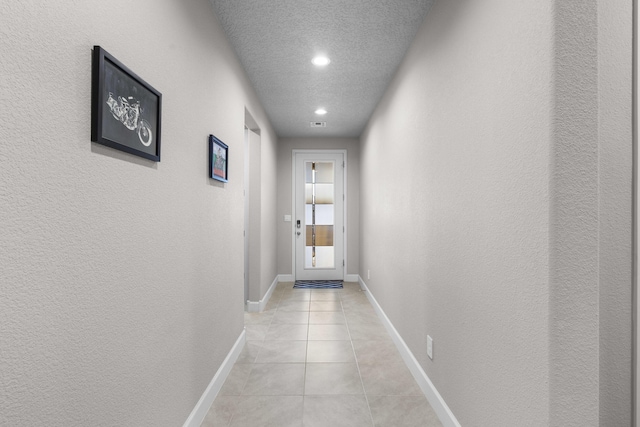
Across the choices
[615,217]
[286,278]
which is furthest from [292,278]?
[615,217]

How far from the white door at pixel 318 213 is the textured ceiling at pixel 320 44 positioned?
173 cm

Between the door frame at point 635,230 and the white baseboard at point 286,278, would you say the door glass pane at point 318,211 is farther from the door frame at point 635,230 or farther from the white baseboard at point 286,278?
the door frame at point 635,230

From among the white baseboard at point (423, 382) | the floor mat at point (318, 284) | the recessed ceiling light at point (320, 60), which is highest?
the recessed ceiling light at point (320, 60)

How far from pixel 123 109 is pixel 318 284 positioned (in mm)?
4643

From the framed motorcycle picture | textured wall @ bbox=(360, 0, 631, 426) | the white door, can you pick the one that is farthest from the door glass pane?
the framed motorcycle picture

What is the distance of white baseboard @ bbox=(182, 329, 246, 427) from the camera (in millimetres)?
1817

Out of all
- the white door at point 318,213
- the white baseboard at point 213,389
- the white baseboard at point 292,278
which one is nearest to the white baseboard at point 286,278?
the white baseboard at point 292,278

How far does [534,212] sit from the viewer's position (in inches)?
44.3

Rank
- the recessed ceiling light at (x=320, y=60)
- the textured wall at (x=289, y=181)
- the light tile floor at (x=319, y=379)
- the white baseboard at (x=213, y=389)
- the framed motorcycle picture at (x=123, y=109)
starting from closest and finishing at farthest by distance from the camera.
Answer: the framed motorcycle picture at (x=123, y=109)
the white baseboard at (x=213, y=389)
the light tile floor at (x=319, y=379)
the recessed ceiling light at (x=320, y=60)
the textured wall at (x=289, y=181)

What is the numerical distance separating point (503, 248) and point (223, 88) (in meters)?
2.03

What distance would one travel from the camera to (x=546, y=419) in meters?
1.08

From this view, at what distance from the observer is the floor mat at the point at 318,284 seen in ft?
17.4

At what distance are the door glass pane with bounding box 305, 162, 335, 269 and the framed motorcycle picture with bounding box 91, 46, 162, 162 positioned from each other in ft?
14.3

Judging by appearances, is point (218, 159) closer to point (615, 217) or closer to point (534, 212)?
point (534, 212)
